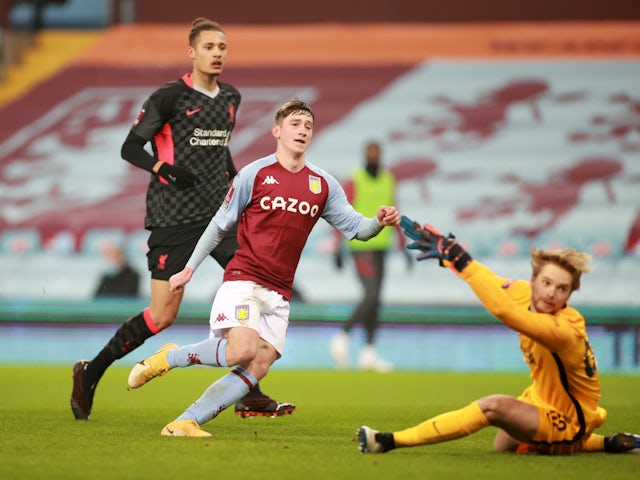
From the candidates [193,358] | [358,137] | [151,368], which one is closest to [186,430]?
[193,358]

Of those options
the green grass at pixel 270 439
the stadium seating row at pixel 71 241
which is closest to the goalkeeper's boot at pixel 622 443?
the green grass at pixel 270 439

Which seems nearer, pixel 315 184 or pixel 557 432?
pixel 557 432

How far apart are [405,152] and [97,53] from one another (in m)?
5.55

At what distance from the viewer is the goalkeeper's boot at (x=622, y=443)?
5.76m

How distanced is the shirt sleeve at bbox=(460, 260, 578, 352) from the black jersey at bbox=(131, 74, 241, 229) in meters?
2.58

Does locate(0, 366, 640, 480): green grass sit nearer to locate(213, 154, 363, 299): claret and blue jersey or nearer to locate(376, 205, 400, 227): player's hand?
locate(213, 154, 363, 299): claret and blue jersey

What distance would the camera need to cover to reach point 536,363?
5.55m

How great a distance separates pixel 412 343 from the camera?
46.2 feet

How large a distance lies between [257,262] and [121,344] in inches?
54.7

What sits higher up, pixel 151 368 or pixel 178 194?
pixel 178 194

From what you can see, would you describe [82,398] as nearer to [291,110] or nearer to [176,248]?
[176,248]

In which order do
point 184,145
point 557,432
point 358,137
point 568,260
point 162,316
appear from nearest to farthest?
point 568,260 → point 557,432 → point 162,316 → point 184,145 → point 358,137

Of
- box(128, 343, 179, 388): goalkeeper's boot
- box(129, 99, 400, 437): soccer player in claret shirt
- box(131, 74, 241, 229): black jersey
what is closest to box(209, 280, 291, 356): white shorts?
box(129, 99, 400, 437): soccer player in claret shirt

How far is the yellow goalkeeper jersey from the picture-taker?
511 cm
